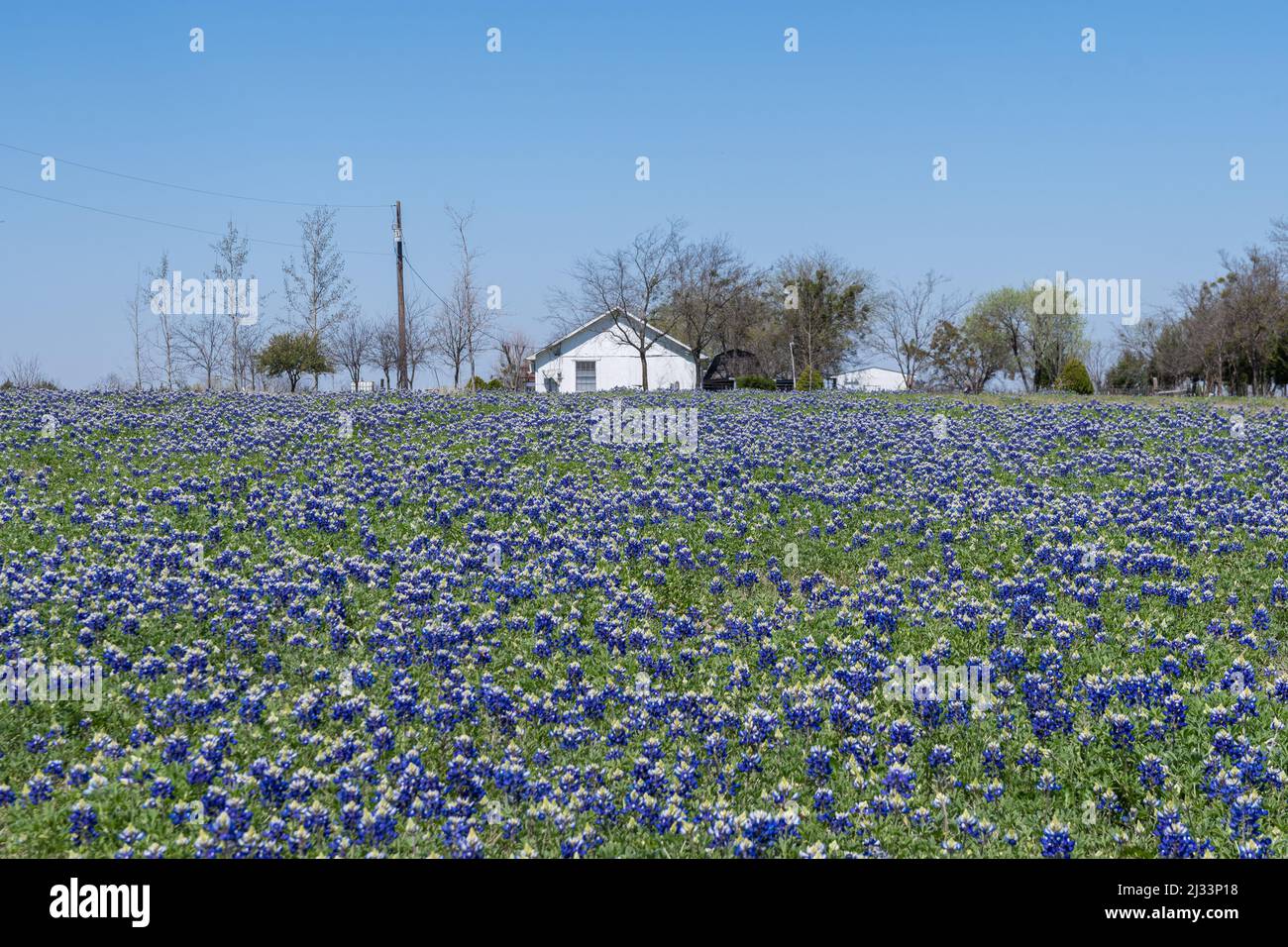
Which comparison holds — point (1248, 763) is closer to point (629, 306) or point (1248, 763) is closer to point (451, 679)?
point (451, 679)

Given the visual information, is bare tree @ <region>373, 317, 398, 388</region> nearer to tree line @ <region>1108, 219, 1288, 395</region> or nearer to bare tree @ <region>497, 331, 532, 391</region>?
bare tree @ <region>497, 331, 532, 391</region>

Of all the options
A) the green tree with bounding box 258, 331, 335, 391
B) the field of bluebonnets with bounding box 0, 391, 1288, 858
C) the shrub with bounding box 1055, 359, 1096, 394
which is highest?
the green tree with bounding box 258, 331, 335, 391

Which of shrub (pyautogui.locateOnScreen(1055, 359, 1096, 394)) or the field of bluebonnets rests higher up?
shrub (pyautogui.locateOnScreen(1055, 359, 1096, 394))

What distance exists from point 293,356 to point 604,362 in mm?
21772

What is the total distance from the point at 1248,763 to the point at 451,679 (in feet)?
18.0

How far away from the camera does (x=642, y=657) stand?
309 inches

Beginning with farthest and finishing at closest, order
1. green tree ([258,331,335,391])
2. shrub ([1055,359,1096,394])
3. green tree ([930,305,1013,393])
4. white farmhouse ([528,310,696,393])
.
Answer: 1. green tree ([930,305,1013,393])
2. white farmhouse ([528,310,696,393])
3. shrub ([1055,359,1096,394])
4. green tree ([258,331,335,391])

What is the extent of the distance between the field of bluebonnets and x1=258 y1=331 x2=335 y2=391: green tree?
39454 millimetres

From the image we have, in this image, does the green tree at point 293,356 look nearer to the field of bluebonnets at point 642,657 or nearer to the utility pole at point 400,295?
the utility pole at point 400,295

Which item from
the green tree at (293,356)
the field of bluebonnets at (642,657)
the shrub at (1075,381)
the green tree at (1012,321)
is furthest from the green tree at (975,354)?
the field of bluebonnets at (642,657)

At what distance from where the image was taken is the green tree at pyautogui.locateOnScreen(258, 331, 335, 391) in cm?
5316

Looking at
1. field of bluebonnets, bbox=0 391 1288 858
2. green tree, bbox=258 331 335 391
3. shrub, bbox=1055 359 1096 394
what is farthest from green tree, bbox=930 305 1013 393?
field of bluebonnets, bbox=0 391 1288 858

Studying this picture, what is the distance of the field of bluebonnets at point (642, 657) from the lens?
550cm

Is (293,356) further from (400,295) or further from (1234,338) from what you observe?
(1234,338)
